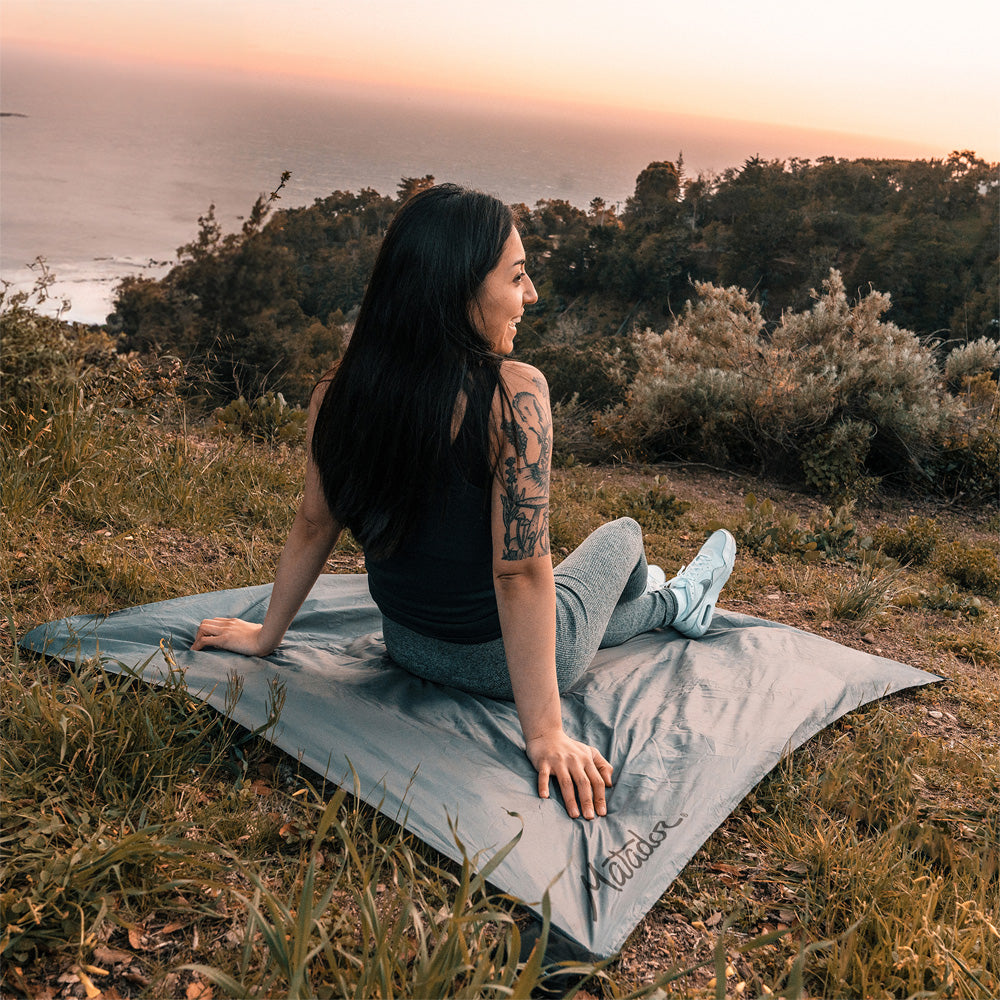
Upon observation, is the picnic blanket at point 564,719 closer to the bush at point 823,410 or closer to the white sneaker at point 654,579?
the white sneaker at point 654,579

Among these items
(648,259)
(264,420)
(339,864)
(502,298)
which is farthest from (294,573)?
(648,259)

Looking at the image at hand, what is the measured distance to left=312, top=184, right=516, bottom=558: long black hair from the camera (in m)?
1.49

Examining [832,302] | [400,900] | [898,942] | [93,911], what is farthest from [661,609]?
[832,302]

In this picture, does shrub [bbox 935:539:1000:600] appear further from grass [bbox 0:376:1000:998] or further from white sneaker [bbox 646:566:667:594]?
white sneaker [bbox 646:566:667:594]

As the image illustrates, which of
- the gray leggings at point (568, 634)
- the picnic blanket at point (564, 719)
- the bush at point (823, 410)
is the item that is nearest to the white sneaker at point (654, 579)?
the picnic blanket at point (564, 719)

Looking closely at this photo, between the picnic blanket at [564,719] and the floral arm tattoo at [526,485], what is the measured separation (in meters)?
0.49

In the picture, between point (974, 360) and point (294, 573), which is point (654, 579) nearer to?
point (294, 573)

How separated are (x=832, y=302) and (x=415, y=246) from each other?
530 cm

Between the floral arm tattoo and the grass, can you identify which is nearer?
the grass

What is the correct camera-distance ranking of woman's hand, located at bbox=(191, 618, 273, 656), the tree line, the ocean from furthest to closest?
the tree line → the ocean → woman's hand, located at bbox=(191, 618, 273, 656)

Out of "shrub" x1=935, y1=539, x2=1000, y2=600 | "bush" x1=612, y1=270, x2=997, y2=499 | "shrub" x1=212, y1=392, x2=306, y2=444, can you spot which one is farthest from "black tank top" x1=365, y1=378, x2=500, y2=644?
"bush" x1=612, y1=270, x2=997, y2=499

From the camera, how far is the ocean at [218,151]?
34.2ft

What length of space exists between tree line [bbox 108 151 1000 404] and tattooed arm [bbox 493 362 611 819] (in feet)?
22.4

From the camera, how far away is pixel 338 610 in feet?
8.05
